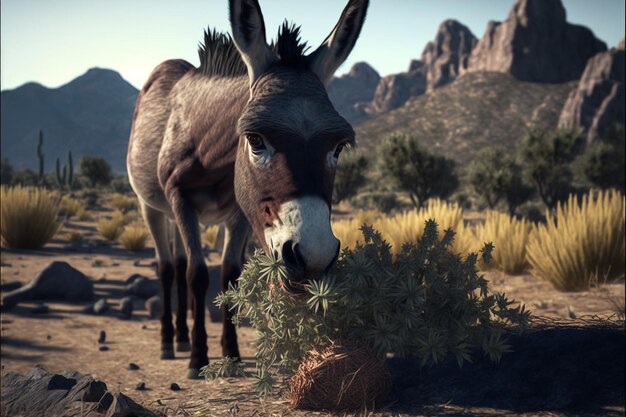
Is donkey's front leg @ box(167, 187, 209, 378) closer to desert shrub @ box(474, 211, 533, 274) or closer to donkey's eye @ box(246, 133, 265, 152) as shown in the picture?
donkey's eye @ box(246, 133, 265, 152)

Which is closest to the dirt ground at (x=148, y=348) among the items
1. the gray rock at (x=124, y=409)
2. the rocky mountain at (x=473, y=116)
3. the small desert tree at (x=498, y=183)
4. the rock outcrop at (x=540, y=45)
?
the gray rock at (x=124, y=409)

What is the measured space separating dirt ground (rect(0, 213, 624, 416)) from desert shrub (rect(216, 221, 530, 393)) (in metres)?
0.36

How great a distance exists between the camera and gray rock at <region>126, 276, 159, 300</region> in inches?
355

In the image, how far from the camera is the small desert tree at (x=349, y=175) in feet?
112

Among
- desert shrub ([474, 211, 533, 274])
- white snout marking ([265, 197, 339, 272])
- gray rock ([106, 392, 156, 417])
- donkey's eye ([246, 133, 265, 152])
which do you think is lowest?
gray rock ([106, 392, 156, 417])

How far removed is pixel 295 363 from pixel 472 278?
4.40ft

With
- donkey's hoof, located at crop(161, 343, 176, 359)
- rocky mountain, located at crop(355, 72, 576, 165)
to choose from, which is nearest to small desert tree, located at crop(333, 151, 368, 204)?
donkey's hoof, located at crop(161, 343, 176, 359)

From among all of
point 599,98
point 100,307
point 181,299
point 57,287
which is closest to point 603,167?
point 100,307

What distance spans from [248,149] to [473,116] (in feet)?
260

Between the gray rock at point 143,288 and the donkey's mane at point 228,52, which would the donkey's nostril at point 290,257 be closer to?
the donkey's mane at point 228,52

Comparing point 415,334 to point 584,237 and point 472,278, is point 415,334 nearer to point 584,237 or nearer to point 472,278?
point 472,278

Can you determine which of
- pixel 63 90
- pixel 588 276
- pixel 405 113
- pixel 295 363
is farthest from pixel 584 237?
pixel 63 90

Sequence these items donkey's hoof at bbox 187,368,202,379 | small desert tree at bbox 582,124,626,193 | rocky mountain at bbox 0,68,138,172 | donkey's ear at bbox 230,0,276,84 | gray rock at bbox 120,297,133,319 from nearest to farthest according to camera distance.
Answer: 1. donkey's ear at bbox 230,0,276,84
2. donkey's hoof at bbox 187,368,202,379
3. gray rock at bbox 120,297,133,319
4. small desert tree at bbox 582,124,626,193
5. rocky mountain at bbox 0,68,138,172

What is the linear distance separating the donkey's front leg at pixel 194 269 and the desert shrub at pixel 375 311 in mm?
1432
